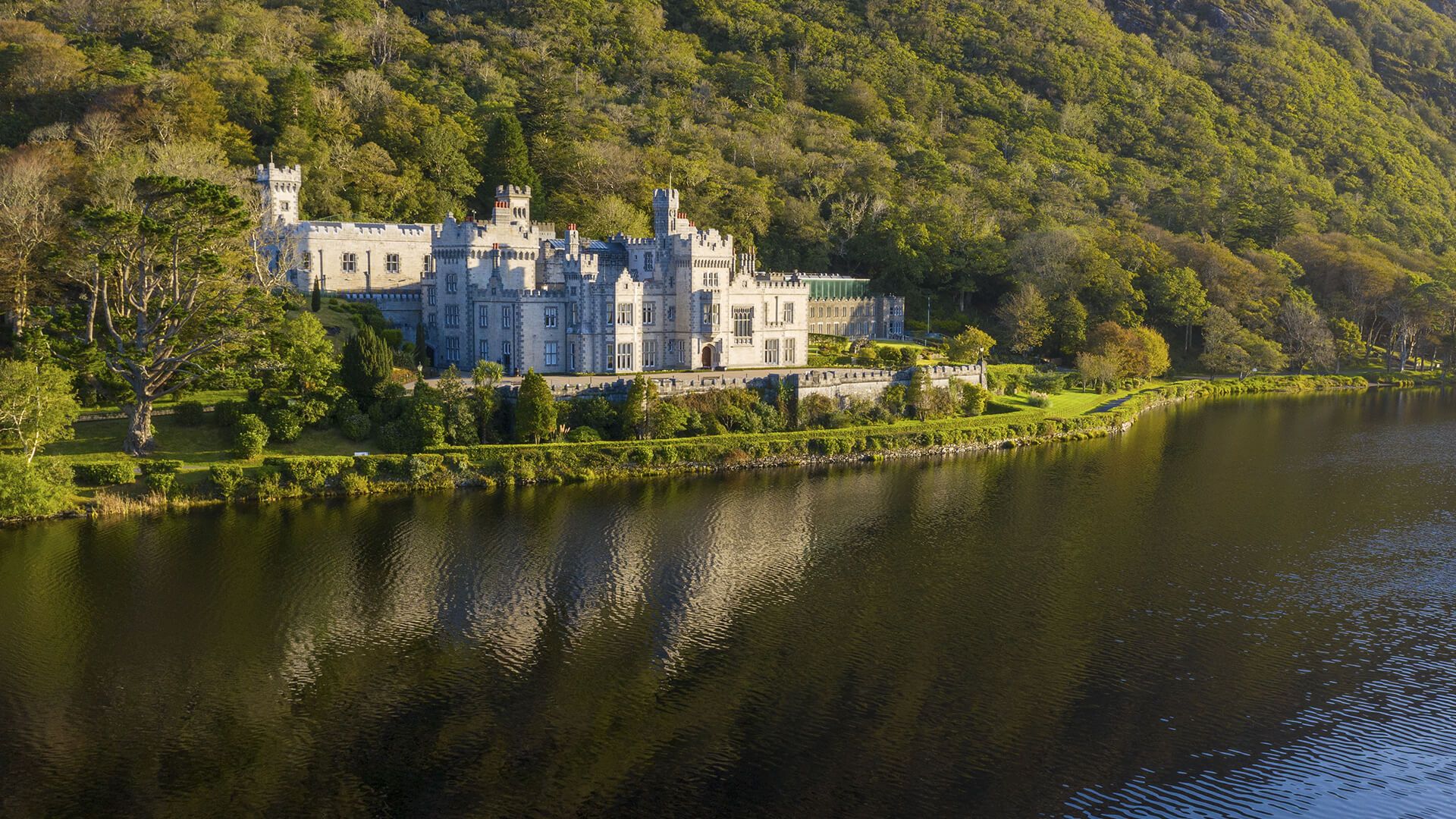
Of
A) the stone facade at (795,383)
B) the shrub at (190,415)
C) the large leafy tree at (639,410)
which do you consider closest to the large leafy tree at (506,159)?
the stone facade at (795,383)

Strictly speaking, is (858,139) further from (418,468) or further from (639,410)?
(418,468)

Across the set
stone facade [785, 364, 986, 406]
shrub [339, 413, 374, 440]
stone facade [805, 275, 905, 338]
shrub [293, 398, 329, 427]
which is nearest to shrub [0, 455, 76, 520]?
shrub [293, 398, 329, 427]

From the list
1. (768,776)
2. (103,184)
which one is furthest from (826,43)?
(768,776)

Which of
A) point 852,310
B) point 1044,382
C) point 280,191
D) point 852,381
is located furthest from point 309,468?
point 852,310

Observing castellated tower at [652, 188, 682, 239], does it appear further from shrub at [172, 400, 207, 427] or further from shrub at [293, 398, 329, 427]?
shrub at [172, 400, 207, 427]

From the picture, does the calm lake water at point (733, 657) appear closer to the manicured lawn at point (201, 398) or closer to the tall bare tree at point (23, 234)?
the manicured lawn at point (201, 398)
